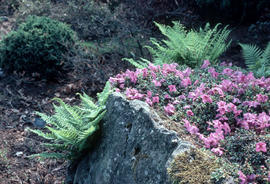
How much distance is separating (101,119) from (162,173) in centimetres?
116

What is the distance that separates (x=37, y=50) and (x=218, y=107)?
383cm

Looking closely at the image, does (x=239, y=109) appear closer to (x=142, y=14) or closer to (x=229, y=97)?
(x=229, y=97)

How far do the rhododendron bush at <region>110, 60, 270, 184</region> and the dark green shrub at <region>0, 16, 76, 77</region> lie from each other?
8.41 feet

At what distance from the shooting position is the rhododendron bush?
8.03ft

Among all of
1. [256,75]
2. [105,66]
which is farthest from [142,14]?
[256,75]

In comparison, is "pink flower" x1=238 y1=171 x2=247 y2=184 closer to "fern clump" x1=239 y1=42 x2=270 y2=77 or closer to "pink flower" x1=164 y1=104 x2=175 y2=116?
"pink flower" x1=164 y1=104 x2=175 y2=116

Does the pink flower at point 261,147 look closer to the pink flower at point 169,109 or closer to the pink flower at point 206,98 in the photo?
the pink flower at point 206,98

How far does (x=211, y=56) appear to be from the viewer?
4887 millimetres

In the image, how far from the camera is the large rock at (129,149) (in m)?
2.58

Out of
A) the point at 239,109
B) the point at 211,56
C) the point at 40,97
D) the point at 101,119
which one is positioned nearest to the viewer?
the point at 239,109

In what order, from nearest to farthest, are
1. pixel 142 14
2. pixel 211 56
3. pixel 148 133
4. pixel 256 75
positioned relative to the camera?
pixel 148 133
pixel 256 75
pixel 211 56
pixel 142 14

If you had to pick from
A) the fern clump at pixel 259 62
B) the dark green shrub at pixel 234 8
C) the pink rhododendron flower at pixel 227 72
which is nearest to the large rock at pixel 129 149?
the pink rhododendron flower at pixel 227 72

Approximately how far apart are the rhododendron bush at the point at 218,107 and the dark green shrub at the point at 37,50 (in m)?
2.56

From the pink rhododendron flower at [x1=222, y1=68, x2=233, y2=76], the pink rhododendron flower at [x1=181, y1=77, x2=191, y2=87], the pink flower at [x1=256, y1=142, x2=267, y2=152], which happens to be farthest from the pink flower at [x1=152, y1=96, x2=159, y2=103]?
the pink flower at [x1=256, y1=142, x2=267, y2=152]
